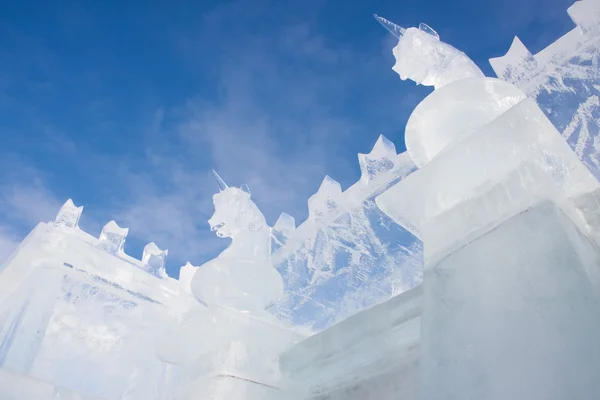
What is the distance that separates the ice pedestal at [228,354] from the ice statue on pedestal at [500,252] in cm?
116

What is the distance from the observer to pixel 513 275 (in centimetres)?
149

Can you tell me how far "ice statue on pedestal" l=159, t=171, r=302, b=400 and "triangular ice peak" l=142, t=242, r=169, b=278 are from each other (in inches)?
64.3

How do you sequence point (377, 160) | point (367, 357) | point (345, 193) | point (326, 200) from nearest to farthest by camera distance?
1. point (367, 357)
2. point (377, 160)
3. point (345, 193)
4. point (326, 200)

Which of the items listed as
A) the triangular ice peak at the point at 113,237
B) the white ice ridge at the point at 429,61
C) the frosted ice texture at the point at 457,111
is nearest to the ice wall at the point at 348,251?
the white ice ridge at the point at 429,61

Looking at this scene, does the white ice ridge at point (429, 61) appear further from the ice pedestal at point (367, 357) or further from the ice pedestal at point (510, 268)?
the ice pedestal at point (367, 357)

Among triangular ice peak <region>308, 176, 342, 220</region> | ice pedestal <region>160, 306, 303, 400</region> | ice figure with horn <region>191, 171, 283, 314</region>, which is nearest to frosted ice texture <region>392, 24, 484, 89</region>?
triangular ice peak <region>308, 176, 342, 220</region>

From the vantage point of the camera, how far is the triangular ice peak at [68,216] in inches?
167

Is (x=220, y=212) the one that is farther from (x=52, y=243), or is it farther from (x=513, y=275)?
(x=513, y=275)

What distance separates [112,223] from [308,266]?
1.94 metres

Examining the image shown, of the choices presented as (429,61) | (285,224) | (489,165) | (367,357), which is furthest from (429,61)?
(285,224)

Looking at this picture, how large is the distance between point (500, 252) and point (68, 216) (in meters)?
3.74

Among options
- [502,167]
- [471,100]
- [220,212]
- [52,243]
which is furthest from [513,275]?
[52,243]

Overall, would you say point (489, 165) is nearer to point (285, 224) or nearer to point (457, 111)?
point (457, 111)

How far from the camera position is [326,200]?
390cm
